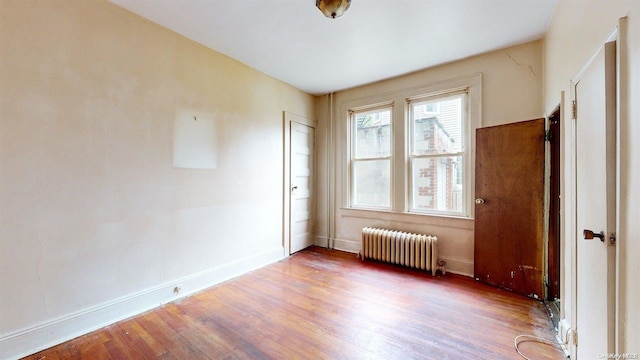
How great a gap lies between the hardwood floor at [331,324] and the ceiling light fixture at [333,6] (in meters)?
2.57

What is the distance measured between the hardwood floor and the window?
1340 mm

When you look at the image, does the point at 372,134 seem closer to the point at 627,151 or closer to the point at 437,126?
the point at 437,126

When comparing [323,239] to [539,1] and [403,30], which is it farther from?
[539,1]

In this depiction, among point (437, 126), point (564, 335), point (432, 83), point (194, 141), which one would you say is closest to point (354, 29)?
point (432, 83)

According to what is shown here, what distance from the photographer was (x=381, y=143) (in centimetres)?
392

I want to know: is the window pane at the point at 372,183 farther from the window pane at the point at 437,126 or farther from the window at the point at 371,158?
the window pane at the point at 437,126

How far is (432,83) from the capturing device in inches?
132

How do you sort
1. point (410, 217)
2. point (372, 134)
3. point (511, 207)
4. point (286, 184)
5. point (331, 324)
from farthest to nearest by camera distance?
point (372, 134) → point (286, 184) → point (410, 217) → point (511, 207) → point (331, 324)

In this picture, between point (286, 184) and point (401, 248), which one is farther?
point (286, 184)

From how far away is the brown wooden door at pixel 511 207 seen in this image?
2512 mm

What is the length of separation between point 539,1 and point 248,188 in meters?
3.44

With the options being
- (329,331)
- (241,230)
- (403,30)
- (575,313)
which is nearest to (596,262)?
(575,313)

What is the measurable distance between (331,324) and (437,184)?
7.52ft

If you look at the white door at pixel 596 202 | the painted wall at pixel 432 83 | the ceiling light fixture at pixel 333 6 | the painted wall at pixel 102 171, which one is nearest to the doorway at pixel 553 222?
the painted wall at pixel 432 83
